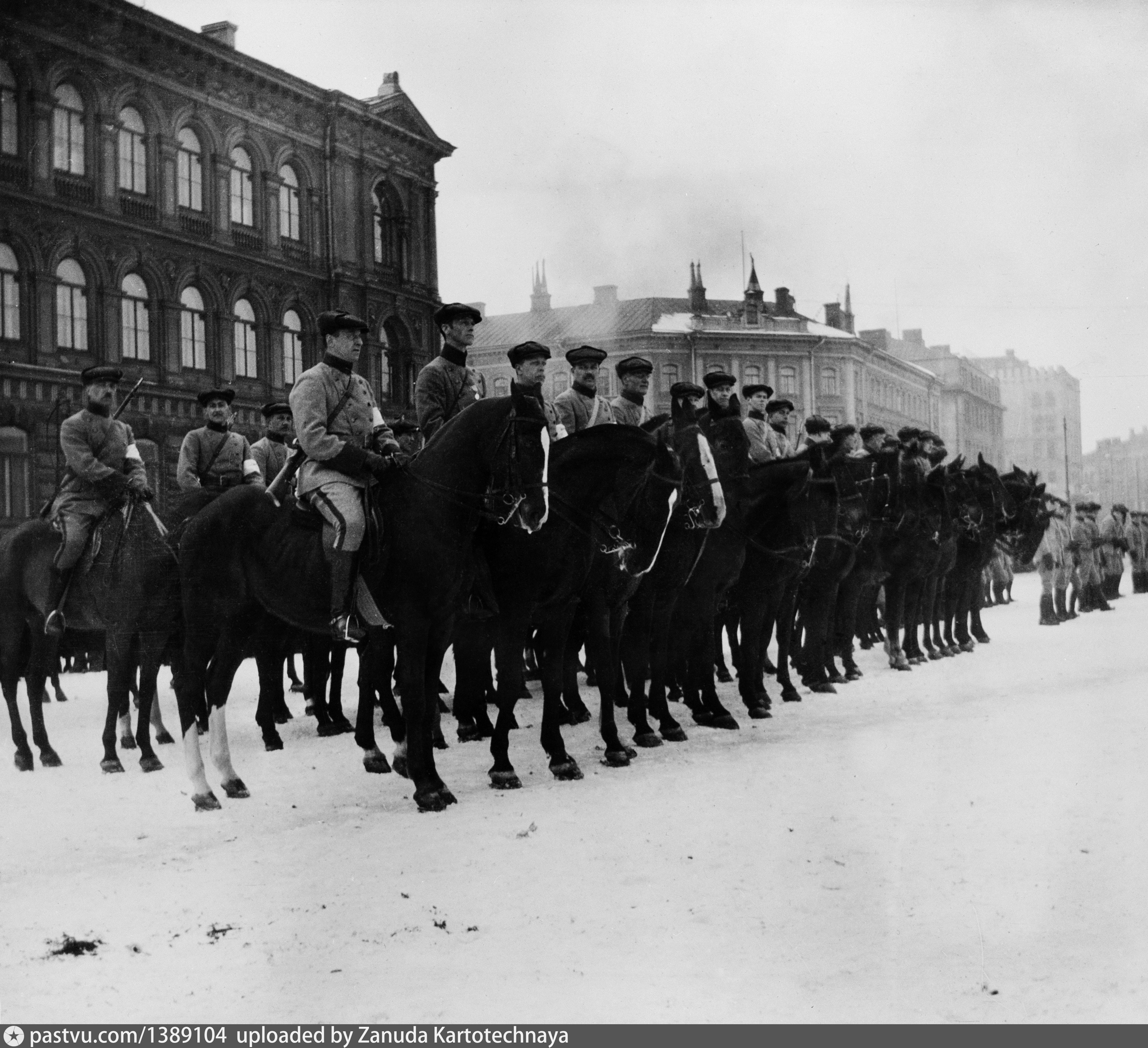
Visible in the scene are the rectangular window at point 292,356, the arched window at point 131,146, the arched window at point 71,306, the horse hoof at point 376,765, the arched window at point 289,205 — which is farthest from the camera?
the rectangular window at point 292,356

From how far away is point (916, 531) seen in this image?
558 inches

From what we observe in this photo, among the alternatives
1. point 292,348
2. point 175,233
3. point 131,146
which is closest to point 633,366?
point 131,146

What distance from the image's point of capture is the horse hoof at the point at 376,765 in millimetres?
8141

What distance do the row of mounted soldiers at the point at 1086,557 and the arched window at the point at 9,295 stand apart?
16464 millimetres

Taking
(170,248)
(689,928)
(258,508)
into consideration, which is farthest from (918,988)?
(170,248)

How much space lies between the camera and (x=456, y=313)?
8242 mm

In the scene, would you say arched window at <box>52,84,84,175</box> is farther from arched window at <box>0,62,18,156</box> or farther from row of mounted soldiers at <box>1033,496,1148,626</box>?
row of mounted soldiers at <box>1033,496,1148,626</box>

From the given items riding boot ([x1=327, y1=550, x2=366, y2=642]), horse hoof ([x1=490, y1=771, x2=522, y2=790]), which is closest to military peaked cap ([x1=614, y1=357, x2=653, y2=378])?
riding boot ([x1=327, y1=550, x2=366, y2=642])

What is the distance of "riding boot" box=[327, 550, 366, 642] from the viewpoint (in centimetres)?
698

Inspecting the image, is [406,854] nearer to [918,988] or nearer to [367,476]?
[367,476]

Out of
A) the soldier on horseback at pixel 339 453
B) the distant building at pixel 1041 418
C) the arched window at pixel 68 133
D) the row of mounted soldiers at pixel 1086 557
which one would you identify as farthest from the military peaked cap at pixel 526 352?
the row of mounted soldiers at pixel 1086 557

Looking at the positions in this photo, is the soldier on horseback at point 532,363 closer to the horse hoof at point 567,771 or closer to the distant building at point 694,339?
the distant building at point 694,339

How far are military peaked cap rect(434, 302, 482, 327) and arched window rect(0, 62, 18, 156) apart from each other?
722cm

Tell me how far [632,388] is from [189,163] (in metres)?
11.7
